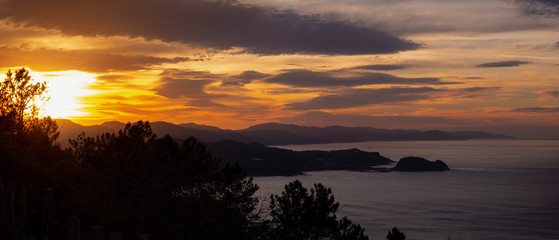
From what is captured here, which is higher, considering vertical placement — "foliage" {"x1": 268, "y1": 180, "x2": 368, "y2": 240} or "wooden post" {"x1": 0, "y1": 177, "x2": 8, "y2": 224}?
"wooden post" {"x1": 0, "y1": 177, "x2": 8, "y2": 224}

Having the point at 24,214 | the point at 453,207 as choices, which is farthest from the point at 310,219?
the point at 453,207

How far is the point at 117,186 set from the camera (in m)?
23.2

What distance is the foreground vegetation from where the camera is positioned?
57.1 ft

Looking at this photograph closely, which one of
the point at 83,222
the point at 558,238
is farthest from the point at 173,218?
the point at 558,238

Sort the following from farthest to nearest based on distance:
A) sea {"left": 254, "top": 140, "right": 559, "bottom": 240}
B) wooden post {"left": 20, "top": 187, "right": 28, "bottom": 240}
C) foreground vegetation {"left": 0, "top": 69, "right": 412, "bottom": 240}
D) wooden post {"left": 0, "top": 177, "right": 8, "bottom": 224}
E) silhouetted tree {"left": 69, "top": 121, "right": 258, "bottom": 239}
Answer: sea {"left": 254, "top": 140, "right": 559, "bottom": 240}, silhouetted tree {"left": 69, "top": 121, "right": 258, "bottom": 239}, foreground vegetation {"left": 0, "top": 69, "right": 412, "bottom": 240}, wooden post {"left": 0, "top": 177, "right": 8, "bottom": 224}, wooden post {"left": 20, "top": 187, "right": 28, "bottom": 240}

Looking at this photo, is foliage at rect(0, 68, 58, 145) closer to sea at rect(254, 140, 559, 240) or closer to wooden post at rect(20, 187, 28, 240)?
wooden post at rect(20, 187, 28, 240)

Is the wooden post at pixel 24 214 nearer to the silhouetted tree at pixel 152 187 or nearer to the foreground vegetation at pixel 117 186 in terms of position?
the foreground vegetation at pixel 117 186

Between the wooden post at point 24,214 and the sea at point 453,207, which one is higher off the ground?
the wooden post at point 24,214

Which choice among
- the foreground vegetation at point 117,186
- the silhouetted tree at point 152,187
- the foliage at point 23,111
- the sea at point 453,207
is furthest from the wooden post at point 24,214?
the sea at point 453,207

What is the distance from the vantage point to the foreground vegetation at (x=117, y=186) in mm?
17406

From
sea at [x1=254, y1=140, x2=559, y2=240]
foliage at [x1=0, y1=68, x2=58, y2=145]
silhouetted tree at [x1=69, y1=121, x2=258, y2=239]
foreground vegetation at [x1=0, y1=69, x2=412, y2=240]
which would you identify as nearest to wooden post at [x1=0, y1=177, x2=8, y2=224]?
foreground vegetation at [x1=0, y1=69, x2=412, y2=240]

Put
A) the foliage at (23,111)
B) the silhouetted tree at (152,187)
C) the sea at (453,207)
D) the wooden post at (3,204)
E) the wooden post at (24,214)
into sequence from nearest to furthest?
the wooden post at (24,214)
the wooden post at (3,204)
the silhouetted tree at (152,187)
the foliage at (23,111)
the sea at (453,207)

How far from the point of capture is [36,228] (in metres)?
13.7

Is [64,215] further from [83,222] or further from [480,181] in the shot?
[480,181]
